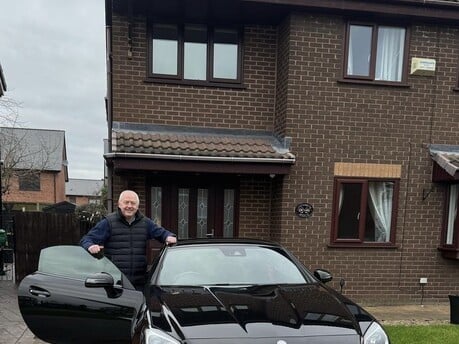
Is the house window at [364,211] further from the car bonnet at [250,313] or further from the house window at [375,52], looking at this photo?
the car bonnet at [250,313]

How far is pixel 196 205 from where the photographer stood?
7.45m

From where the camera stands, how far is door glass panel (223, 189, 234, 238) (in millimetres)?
7562

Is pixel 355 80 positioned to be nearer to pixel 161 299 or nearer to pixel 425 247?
pixel 425 247

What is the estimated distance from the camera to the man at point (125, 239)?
4.00m

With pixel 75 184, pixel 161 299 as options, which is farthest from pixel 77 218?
pixel 75 184

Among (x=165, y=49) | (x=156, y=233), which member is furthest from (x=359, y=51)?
(x=156, y=233)

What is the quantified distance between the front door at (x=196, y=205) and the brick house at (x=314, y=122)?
2 cm

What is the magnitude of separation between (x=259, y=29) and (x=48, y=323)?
6034mm

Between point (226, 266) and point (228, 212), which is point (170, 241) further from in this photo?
point (228, 212)

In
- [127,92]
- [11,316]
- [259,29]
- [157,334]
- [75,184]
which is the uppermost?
[259,29]

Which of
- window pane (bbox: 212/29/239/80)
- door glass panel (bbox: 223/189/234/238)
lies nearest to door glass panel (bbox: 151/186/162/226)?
door glass panel (bbox: 223/189/234/238)

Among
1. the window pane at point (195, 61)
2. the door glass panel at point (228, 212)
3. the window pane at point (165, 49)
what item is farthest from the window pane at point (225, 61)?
the door glass panel at point (228, 212)

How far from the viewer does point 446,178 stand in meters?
6.96

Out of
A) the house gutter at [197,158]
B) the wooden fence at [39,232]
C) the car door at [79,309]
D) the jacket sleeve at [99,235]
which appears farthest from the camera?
the wooden fence at [39,232]
